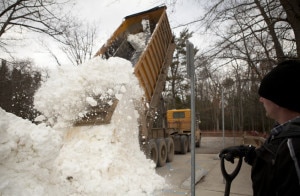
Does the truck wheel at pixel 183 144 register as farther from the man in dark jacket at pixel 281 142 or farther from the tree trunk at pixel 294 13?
the man in dark jacket at pixel 281 142

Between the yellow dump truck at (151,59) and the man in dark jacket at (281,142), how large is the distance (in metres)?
5.74

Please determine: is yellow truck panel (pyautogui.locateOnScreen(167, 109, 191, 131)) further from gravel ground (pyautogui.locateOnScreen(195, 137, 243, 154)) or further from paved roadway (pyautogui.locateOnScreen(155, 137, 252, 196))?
paved roadway (pyautogui.locateOnScreen(155, 137, 252, 196))

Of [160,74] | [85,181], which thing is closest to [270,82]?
[85,181]

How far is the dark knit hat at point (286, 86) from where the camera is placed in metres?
1.64

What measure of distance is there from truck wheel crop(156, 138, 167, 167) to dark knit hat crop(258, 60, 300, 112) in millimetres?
8245

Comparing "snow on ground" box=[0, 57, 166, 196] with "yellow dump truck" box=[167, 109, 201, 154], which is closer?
"snow on ground" box=[0, 57, 166, 196]

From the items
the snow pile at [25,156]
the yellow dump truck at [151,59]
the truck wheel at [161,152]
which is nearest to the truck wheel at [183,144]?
the yellow dump truck at [151,59]

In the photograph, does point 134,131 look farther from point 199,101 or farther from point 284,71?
point 199,101

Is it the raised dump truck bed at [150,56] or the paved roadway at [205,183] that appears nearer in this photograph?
the paved roadway at [205,183]

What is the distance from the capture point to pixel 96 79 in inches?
266

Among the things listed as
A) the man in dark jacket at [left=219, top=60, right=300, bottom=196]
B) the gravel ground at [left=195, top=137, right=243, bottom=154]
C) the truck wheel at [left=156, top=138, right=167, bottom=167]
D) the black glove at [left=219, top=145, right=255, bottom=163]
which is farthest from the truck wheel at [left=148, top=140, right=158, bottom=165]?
the man in dark jacket at [left=219, top=60, right=300, bottom=196]

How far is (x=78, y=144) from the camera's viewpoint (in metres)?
5.56

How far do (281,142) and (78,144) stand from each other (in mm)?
4605

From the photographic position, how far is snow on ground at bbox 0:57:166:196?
13.0 ft
